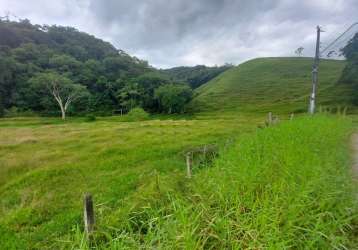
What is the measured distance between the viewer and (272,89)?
292 ft

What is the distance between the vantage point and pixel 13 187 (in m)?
9.63

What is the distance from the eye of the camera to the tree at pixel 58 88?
5709cm

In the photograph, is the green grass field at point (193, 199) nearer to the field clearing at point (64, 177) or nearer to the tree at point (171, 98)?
the field clearing at point (64, 177)

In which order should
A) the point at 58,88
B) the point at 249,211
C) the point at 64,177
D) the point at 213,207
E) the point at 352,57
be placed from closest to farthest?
the point at 249,211 < the point at 213,207 < the point at 64,177 < the point at 352,57 < the point at 58,88

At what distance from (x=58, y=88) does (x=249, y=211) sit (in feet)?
207

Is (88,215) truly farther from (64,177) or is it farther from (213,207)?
(64,177)

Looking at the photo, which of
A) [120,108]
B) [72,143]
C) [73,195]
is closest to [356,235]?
[73,195]

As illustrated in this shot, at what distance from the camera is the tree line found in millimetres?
59625

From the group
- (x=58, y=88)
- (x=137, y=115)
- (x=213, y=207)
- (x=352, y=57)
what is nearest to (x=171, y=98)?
(x=137, y=115)

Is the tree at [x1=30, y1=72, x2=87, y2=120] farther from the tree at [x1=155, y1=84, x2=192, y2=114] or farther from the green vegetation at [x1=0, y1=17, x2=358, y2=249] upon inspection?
the green vegetation at [x1=0, y1=17, x2=358, y2=249]

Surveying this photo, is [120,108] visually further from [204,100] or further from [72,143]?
[72,143]

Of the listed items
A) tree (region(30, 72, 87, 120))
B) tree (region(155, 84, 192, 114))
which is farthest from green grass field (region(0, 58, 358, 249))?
tree (region(155, 84, 192, 114))

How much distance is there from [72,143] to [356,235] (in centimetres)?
1808

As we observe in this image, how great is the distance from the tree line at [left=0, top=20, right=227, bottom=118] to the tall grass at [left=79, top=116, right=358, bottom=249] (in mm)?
58375
